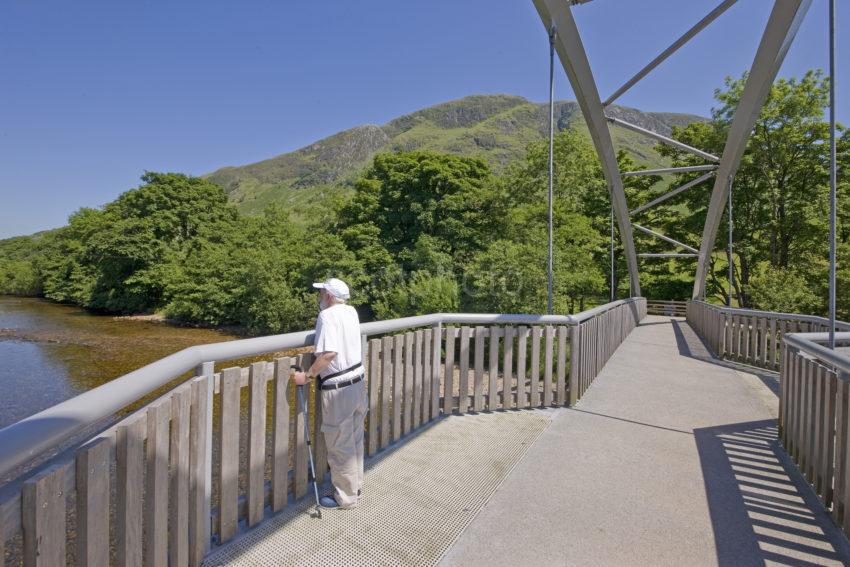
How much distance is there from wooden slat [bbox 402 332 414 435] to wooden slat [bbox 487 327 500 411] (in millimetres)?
1029

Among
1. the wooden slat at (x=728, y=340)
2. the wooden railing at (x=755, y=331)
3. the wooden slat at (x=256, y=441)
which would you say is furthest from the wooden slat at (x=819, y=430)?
the wooden slat at (x=728, y=340)

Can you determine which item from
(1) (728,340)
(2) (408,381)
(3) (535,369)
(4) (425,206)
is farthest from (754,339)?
(4) (425,206)

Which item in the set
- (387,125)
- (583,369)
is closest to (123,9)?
(583,369)

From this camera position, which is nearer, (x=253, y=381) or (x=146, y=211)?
(x=253, y=381)

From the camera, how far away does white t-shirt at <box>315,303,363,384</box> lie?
7.98ft

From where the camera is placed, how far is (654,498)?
2.80 meters

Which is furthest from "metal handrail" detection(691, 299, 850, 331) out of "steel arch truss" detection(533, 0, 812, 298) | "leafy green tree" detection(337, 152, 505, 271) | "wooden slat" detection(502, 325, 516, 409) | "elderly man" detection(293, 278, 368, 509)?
"leafy green tree" detection(337, 152, 505, 271)

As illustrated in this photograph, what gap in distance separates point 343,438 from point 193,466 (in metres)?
0.78

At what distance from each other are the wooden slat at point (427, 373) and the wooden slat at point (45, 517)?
2.77 metres

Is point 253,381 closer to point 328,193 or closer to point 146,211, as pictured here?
point 328,193

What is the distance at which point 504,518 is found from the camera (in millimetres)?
2531

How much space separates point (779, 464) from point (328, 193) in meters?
29.9

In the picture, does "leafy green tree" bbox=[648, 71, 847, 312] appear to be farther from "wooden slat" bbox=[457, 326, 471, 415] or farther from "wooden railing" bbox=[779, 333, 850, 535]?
"wooden slat" bbox=[457, 326, 471, 415]

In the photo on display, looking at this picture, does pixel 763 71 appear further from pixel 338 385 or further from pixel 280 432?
pixel 280 432
